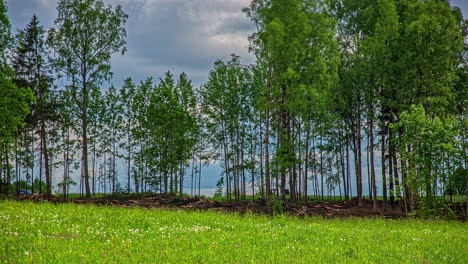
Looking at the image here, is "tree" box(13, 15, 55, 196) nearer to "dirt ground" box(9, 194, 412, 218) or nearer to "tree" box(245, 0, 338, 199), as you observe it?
"dirt ground" box(9, 194, 412, 218)

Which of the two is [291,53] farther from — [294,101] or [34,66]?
[34,66]

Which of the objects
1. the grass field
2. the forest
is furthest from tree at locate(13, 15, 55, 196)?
the grass field

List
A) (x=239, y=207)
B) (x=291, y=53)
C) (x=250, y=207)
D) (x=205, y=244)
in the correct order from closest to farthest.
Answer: (x=205, y=244) < (x=291, y=53) < (x=250, y=207) < (x=239, y=207)

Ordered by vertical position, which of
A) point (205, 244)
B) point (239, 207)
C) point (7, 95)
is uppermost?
point (7, 95)

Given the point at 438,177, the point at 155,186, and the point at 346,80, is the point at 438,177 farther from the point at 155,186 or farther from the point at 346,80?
the point at 155,186

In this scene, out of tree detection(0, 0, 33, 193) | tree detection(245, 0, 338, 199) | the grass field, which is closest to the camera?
the grass field

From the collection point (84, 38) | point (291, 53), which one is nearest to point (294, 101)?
point (291, 53)

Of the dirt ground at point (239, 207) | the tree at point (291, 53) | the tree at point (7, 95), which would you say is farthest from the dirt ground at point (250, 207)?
the tree at point (7, 95)

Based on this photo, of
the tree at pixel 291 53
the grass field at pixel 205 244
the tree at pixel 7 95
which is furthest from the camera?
the tree at pixel 7 95

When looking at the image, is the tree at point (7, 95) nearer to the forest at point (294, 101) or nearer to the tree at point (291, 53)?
the forest at point (294, 101)

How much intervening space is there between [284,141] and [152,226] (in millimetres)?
12387

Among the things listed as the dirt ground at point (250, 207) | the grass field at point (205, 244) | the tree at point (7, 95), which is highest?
the tree at point (7, 95)

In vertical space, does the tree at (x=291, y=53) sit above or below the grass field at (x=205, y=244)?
above

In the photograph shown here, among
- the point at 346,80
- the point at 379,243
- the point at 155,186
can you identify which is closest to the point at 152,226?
the point at 379,243
